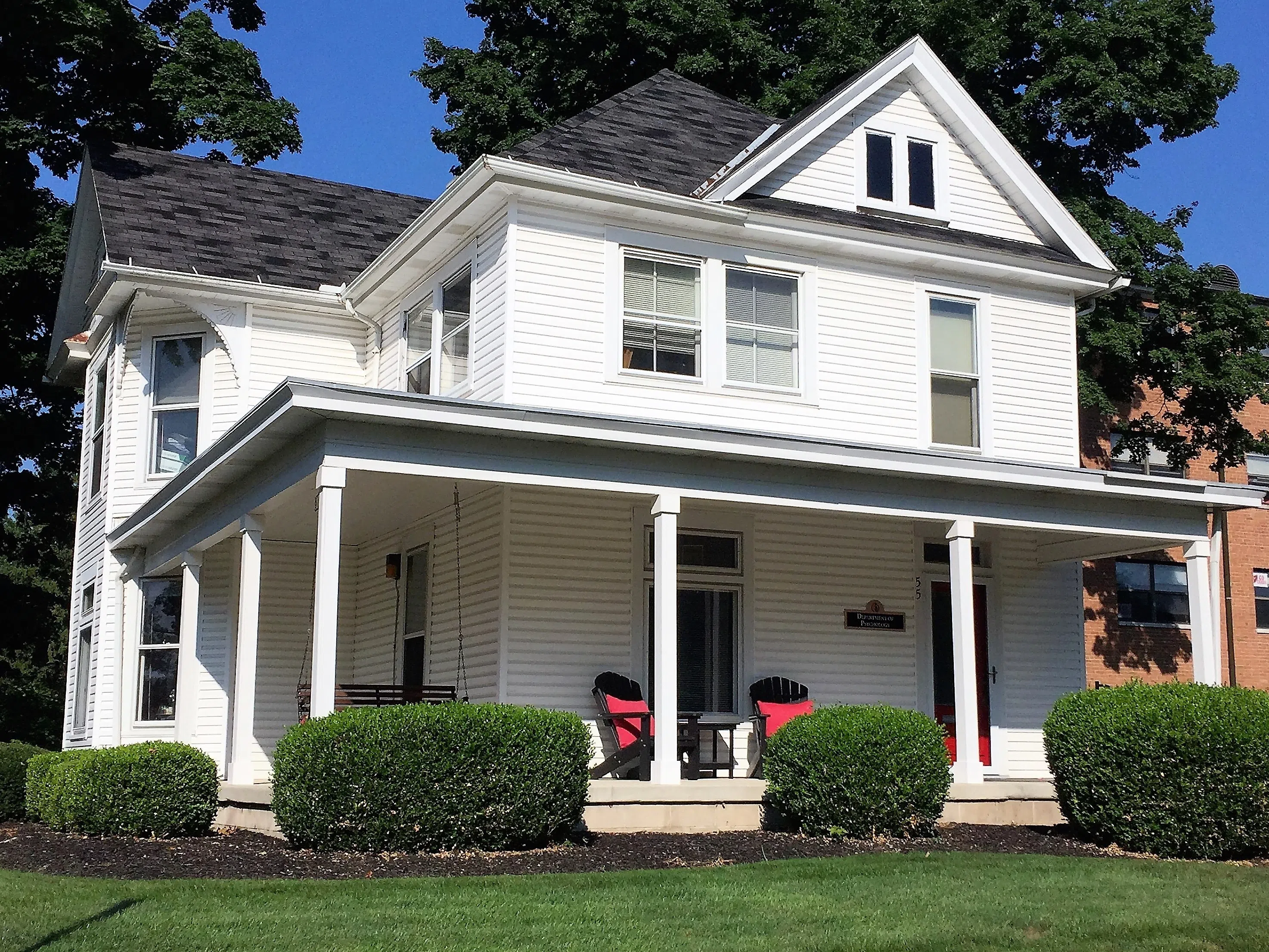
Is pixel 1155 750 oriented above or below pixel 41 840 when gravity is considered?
above

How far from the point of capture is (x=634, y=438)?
502 inches

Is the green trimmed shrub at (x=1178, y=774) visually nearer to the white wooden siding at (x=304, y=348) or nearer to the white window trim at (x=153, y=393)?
the white wooden siding at (x=304, y=348)

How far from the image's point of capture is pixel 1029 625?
17.2 meters

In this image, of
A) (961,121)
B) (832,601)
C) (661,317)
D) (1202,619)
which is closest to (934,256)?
(961,121)

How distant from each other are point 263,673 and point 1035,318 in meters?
10.2

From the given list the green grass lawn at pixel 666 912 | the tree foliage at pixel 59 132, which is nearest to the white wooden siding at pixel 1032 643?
the green grass lawn at pixel 666 912

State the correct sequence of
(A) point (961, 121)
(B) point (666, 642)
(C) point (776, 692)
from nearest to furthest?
(B) point (666, 642), (C) point (776, 692), (A) point (961, 121)

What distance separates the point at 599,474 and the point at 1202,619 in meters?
6.89

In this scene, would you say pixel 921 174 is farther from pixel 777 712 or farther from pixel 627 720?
pixel 627 720

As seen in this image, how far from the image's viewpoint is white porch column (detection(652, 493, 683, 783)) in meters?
12.6

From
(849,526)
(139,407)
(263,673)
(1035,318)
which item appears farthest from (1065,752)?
(139,407)

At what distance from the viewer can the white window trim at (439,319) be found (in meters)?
15.4

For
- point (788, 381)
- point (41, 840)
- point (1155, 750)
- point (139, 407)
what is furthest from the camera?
point (139, 407)

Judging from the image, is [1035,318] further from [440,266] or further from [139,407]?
[139,407]
